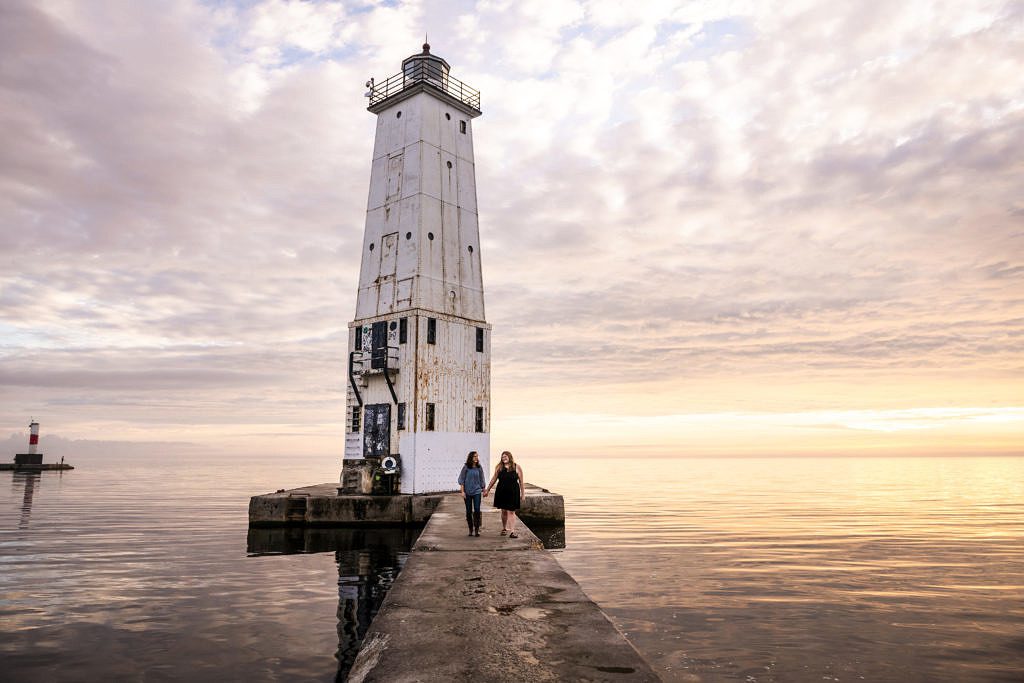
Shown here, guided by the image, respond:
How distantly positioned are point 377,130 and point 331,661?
2858 cm

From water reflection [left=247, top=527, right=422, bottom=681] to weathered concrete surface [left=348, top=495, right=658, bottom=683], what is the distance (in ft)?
6.61

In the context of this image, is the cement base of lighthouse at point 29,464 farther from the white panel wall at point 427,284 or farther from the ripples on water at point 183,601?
the white panel wall at point 427,284

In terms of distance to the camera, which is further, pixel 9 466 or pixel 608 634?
pixel 9 466

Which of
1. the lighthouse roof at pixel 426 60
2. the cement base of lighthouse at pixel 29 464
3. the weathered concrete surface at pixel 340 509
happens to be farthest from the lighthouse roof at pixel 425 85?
the cement base of lighthouse at pixel 29 464

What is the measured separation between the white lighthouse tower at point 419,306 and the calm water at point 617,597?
4.08m

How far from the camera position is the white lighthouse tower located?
28.6 metres

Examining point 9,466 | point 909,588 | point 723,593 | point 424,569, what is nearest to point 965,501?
point 909,588

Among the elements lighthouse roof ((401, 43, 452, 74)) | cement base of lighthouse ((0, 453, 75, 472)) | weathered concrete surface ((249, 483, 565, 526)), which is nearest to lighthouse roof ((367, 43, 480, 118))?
lighthouse roof ((401, 43, 452, 74))

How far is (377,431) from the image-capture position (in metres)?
29.5

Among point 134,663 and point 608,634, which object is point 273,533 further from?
point 608,634

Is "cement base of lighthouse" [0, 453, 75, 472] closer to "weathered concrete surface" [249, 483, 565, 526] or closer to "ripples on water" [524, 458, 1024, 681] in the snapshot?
"weathered concrete surface" [249, 483, 565, 526]

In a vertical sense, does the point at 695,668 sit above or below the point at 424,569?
below

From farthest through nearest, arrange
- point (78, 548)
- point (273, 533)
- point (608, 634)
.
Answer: point (273, 533)
point (78, 548)
point (608, 634)

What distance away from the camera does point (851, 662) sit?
11.0m
